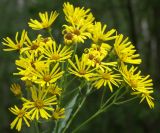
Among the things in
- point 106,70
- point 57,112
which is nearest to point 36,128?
point 57,112

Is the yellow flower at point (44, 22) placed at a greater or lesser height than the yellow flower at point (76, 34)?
greater

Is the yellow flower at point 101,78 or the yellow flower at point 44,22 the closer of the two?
the yellow flower at point 101,78

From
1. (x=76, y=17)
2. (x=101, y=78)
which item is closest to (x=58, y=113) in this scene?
(x=101, y=78)

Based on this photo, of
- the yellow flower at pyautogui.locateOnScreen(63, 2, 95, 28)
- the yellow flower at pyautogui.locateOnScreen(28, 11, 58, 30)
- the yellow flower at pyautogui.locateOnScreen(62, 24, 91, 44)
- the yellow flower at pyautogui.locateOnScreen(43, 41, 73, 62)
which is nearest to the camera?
the yellow flower at pyautogui.locateOnScreen(43, 41, 73, 62)

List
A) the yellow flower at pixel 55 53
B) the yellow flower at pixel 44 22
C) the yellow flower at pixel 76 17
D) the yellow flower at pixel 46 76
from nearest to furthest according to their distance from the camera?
the yellow flower at pixel 46 76 → the yellow flower at pixel 55 53 → the yellow flower at pixel 76 17 → the yellow flower at pixel 44 22

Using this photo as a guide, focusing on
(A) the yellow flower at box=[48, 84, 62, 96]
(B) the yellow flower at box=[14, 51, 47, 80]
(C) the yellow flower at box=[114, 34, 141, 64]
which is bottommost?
(A) the yellow flower at box=[48, 84, 62, 96]

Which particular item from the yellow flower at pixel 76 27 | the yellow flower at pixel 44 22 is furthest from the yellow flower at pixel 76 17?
the yellow flower at pixel 44 22

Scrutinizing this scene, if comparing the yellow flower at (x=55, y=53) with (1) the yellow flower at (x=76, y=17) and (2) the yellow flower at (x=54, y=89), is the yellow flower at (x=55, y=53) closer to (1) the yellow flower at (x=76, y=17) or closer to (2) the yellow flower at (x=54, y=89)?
(2) the yellow flower at (x=54, y=89)

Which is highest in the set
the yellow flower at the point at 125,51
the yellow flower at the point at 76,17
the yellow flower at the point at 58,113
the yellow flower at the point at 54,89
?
the yellow flower at the point at 76,17

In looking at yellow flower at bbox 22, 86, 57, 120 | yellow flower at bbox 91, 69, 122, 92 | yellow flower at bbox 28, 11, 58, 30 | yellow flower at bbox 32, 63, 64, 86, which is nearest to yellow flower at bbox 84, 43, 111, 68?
yellow flower at bbox 91, 69, 122, 92

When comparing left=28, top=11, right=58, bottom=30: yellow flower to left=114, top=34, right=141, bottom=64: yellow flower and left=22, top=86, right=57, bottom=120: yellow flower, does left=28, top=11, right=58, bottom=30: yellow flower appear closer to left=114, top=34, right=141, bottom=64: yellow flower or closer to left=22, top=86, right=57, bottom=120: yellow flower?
left=114, top=34, right=141, bottom=64: yellow flower

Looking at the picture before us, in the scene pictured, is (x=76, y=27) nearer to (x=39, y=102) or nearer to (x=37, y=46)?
(x=37, y=46)

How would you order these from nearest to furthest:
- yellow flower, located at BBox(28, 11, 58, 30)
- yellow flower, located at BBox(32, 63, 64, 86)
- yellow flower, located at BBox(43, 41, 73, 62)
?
1. yellow flower, located at BBox(32, 63, 64, 86)
2. yellow flower, located at BBox(43, 41, 73, 62)
3. yellow flower, located at BBox(28, 11, 58, 30)
